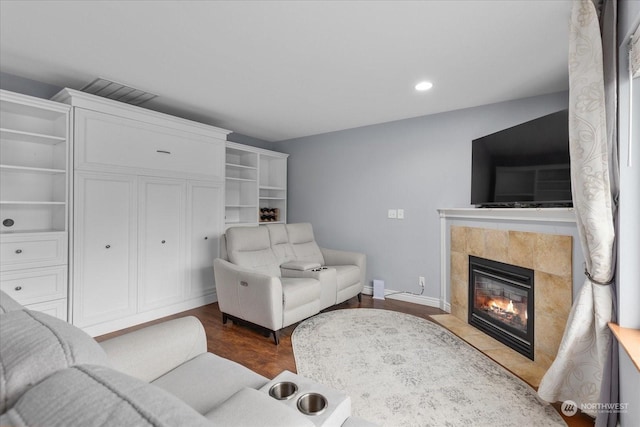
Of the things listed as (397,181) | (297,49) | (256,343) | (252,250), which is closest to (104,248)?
(252,250)

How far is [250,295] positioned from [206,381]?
1.53m

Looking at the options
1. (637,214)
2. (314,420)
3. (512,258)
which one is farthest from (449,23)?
(314,420)

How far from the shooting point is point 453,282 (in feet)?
10.9

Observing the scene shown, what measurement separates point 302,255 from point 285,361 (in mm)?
1662

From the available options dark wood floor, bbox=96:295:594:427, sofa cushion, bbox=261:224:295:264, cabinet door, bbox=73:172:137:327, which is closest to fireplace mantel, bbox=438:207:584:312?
dark wood floor, bbox=96:295:594:427

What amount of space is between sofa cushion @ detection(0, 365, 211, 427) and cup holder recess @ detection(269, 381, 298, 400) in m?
0.66

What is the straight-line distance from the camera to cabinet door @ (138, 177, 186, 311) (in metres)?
3.19

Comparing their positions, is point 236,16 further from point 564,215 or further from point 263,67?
point 564,215

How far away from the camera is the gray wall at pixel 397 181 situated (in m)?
3.46

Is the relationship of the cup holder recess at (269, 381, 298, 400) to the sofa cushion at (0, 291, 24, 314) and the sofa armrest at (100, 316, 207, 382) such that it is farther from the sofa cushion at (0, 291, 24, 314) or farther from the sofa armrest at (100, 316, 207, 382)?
the sofa cushion at (0, 291, 24, 314)

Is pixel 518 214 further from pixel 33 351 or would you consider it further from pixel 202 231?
pixel 202 231

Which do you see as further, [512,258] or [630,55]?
[512,258]

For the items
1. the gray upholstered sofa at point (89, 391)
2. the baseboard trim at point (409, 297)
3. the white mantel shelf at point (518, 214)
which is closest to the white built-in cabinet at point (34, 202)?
the gray upholstered sofa at point (89, 391)

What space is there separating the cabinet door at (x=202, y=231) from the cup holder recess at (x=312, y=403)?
297 cm
